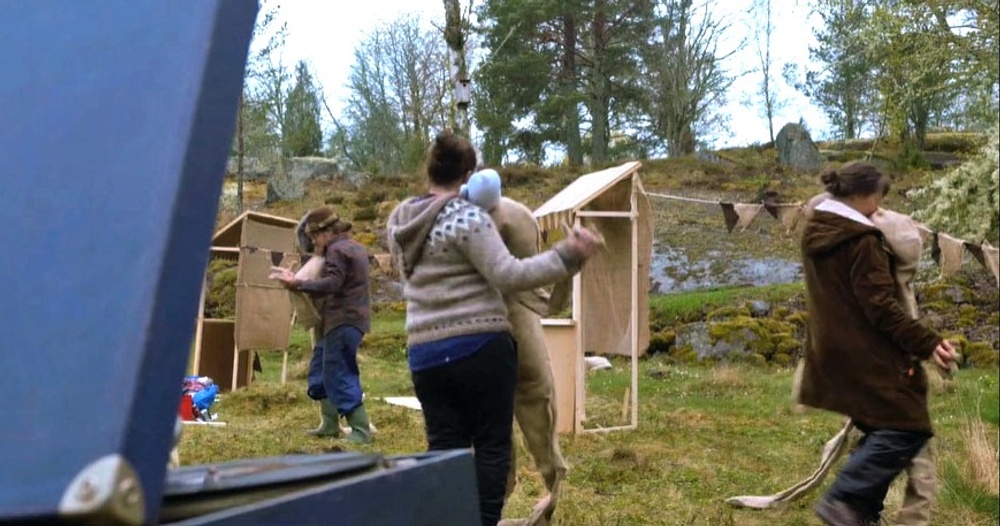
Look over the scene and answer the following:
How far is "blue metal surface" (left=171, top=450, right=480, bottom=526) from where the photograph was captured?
1.38 m

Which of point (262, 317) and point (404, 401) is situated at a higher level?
point (262, 317)

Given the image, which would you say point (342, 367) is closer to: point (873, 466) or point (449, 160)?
point (449, 160)

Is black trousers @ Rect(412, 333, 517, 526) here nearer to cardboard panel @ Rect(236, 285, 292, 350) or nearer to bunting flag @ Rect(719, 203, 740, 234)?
bunting flag @ Rect(719, 203, 740, 234)

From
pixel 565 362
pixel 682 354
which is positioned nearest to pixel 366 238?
pixel 682 354

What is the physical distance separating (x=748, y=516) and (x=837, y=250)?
1542 millimetres

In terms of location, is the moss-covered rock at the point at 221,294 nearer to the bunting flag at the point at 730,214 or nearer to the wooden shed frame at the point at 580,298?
the wooden shed frame at the point at 580,298

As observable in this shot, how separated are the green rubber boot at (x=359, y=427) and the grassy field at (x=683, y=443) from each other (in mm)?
99

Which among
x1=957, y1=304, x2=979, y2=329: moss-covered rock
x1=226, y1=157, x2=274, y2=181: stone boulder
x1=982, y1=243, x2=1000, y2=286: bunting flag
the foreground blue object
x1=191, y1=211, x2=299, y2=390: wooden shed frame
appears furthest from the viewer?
x1=226, y1=157, x2=274, y2=181: stone boulder

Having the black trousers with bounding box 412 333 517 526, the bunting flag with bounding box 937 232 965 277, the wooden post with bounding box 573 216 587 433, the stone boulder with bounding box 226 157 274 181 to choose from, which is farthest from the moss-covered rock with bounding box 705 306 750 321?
the stone boulder with bounding box 226 157 274 181

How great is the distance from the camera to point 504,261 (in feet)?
9.72

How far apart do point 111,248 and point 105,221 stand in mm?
49

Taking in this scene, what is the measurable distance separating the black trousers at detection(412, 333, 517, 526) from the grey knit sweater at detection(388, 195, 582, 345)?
10 cm

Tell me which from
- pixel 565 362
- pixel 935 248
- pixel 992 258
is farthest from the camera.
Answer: pixel 565 362

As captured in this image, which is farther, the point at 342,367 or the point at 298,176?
the point at 298,176
